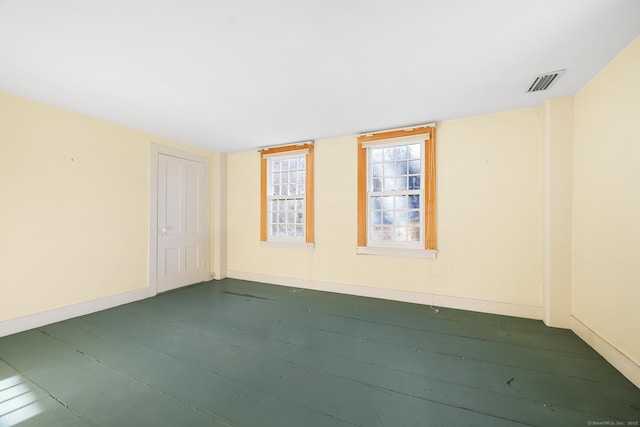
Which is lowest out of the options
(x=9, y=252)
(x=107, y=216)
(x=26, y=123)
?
(x=9, y=252)

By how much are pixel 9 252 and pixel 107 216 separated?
958 mm

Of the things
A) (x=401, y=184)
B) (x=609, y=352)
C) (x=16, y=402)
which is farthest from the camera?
(x=401, y=184)

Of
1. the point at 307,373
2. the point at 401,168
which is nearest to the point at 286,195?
the point at 401,168

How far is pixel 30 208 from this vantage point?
2799 millimetres

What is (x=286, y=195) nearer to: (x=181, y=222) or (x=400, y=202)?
(x=181, y=222)

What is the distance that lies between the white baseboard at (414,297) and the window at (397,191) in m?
0.61

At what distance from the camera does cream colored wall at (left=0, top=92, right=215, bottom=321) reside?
2682 mm

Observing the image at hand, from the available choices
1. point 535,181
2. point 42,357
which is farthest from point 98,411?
point 535,181

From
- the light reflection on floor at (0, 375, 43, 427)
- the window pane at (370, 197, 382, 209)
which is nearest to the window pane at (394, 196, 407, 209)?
the window pane at (370, 197, 382, 209)

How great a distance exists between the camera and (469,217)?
131 inches

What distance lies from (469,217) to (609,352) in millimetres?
1715

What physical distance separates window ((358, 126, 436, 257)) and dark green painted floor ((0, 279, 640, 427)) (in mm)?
1043

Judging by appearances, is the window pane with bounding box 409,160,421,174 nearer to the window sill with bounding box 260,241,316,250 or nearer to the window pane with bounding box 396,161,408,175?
the window pane with bounding box 396,161,408,175

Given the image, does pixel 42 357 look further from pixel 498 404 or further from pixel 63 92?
pixel 498 404
